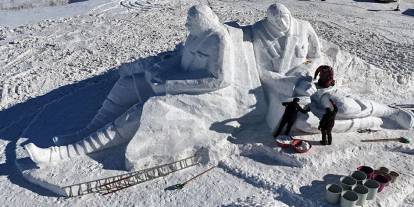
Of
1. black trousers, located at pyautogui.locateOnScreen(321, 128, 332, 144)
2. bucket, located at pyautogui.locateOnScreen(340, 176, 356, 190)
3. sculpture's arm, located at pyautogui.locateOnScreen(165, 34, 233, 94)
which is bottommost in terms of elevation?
bucket, located at pyautogui.locateOnScreen(340, 176, 356, 190)

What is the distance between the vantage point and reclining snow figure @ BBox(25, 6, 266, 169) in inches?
335

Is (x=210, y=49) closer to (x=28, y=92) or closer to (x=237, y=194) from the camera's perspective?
(x=237, y=194)

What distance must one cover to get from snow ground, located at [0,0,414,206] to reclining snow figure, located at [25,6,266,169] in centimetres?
52

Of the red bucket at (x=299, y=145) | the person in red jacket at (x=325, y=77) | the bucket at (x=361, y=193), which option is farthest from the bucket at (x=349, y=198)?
the person in red jacket at (x=325, y=77)

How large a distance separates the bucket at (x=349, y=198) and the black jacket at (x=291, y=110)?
154 cm

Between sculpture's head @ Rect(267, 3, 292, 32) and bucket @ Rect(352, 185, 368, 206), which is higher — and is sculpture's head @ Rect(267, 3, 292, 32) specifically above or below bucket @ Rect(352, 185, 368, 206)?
above

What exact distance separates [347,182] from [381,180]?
1.78ft

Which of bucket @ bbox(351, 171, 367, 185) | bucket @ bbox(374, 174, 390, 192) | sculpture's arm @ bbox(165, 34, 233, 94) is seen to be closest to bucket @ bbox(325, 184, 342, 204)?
bucket @ bbox(351, 171, 367, 185)

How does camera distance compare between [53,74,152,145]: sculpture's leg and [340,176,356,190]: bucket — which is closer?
[340,176,356,190]: bucket

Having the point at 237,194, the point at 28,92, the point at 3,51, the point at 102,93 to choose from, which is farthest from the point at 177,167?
the point at 3,51

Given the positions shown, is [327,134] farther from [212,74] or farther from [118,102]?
[118,102]

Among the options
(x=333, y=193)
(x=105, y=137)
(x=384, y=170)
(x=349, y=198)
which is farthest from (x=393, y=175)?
(x=105, y=137)

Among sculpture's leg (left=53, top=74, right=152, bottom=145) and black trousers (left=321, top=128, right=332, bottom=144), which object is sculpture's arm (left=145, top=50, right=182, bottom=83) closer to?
sculpture's leg (left=53, top=74, right=152, bottom=145)

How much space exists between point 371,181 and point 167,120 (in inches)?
128
